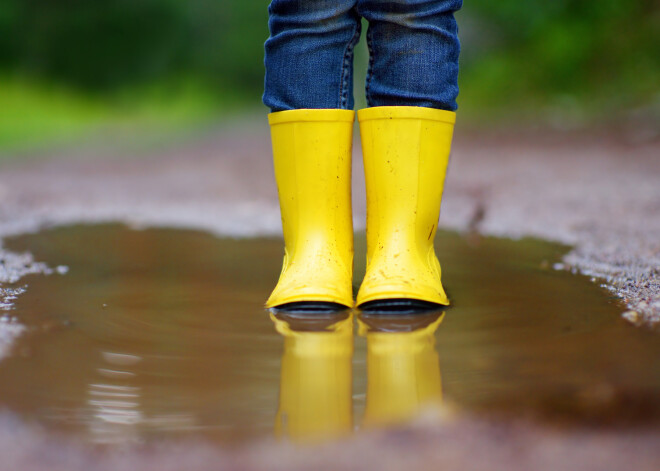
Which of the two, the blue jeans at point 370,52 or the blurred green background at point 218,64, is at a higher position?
the blue jeans at point 370,52

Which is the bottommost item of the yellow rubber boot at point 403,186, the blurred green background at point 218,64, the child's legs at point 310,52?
the blurred green background at point 218,64

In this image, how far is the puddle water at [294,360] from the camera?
0.76 meters

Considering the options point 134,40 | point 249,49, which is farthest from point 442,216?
point 134,40

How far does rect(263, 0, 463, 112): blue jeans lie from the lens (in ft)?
3.82

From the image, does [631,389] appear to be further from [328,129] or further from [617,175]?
[617,175]

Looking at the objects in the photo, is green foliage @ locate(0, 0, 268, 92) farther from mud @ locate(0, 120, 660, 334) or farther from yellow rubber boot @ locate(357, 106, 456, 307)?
yellow rubber boot @ locate(357, 106, 456, 307)

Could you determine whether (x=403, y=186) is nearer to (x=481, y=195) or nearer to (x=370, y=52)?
(x=370, y=52)

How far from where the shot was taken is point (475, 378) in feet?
2.80

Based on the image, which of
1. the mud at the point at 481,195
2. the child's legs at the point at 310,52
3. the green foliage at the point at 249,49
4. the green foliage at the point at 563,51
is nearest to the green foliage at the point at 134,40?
the green foliage at the point at 249,49

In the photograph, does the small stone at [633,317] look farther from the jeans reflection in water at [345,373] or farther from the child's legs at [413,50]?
the child's legs at [413,50]

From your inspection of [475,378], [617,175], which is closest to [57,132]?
[617,175]

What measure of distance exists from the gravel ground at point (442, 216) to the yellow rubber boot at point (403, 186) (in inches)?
13.9

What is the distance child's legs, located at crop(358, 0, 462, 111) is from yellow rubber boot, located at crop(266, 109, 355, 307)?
99mm

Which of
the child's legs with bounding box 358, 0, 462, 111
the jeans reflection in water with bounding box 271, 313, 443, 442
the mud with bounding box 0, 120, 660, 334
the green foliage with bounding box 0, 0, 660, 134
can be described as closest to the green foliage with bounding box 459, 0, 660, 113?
the green foliage with bounding box 0, 0, 660, 134
